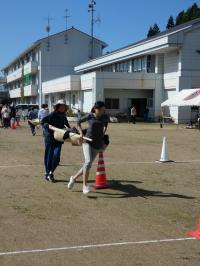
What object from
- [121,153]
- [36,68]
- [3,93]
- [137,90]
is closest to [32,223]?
[121,153]

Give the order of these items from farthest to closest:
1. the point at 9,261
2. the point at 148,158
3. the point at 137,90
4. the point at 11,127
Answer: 1. the point at 137,90
2. the point at 11,127
3. the point at 148,158
4. the point at 9,261

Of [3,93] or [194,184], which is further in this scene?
[3,93]

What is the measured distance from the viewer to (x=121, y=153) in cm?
1529

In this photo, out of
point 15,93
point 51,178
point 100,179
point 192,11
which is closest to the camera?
point 100,179

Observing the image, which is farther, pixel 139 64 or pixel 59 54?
pixel 59 54

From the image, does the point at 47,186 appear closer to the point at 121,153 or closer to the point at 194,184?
the point at 194,184

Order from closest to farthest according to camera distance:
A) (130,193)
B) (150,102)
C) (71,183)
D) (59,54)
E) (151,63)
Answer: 1. (130,193)
2. (71,183)
3. (151,63)
4. (150,102)
5. (59,54)

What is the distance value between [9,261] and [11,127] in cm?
2596

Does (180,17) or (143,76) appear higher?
(180,17)

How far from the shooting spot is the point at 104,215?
274 inches

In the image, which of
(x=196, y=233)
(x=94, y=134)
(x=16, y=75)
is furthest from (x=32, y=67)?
(x=196, y=233)

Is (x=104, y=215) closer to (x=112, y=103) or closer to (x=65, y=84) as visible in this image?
(x=112, y=103)

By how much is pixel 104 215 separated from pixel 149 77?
35162 millimetres

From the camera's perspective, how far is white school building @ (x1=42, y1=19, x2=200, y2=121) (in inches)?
1480
